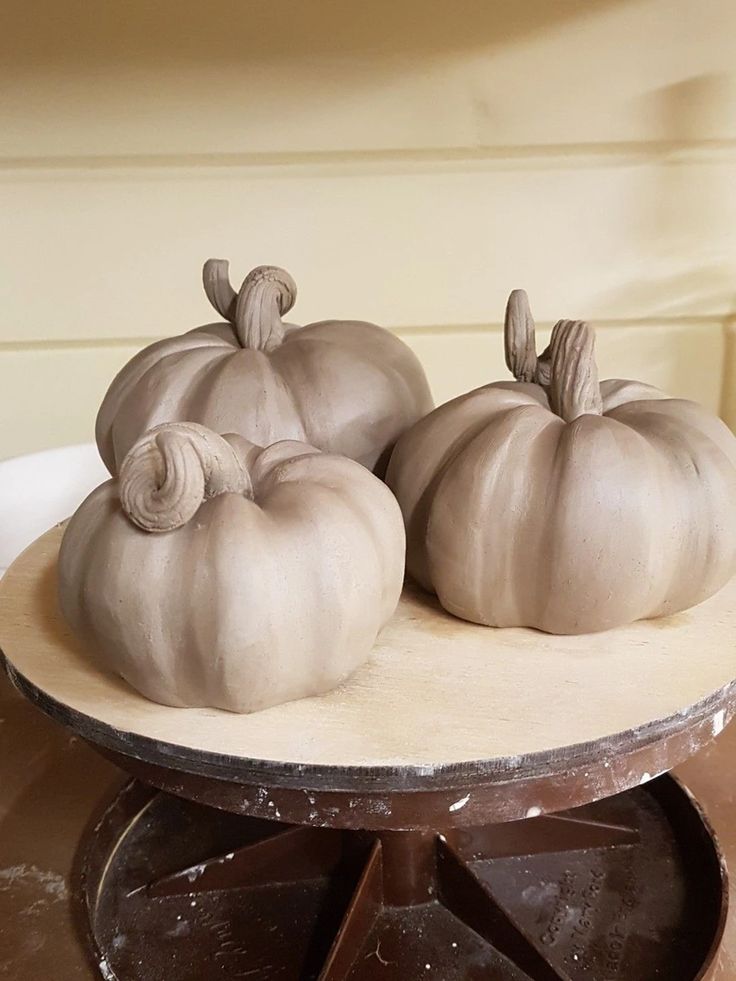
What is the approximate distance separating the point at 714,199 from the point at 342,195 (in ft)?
1.79

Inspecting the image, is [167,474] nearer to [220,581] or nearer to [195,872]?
[220,581]

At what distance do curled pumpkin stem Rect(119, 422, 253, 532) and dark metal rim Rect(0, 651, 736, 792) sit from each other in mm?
130

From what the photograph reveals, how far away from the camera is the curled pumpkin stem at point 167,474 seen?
57cm

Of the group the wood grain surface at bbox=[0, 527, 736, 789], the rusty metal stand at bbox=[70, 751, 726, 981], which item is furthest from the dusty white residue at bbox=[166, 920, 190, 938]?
the wood grain surface at bbox=[0, 527, 736, 789]

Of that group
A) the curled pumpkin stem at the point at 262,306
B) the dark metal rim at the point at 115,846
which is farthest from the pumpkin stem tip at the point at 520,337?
the dark metal rim at the point at 115,846

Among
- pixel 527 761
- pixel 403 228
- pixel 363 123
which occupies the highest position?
pixel 363 123

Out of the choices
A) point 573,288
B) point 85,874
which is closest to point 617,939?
point 85,874

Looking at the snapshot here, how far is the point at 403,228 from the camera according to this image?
1454 mm

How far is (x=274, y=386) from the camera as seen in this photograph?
757 mm

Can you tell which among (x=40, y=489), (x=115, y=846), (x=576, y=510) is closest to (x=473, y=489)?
(x=576, y=510)

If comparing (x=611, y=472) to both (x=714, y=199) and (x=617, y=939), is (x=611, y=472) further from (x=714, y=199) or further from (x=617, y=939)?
(x=714, y=199)

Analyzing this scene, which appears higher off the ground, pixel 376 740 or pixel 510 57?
pixel 510 57

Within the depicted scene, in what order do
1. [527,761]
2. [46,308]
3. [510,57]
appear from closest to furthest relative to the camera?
1. [527,761]
2. [510,57]
3. [46,308]

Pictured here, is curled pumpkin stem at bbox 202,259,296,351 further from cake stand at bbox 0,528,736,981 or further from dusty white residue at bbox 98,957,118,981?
dusty white residue at bbox 98,957,118,981
